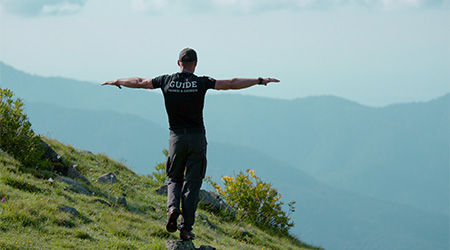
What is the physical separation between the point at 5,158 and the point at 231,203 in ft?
27.3

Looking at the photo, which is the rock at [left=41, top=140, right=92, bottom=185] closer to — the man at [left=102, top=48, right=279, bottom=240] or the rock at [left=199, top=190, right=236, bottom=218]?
the rock at [left=199, top=190, right=236, bottom=218]

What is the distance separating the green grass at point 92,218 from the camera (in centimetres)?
927

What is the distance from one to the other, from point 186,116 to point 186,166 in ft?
2.92

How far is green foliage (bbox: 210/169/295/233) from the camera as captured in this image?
19.1 metres

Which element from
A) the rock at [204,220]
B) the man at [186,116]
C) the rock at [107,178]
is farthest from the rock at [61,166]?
the man at [186,116]

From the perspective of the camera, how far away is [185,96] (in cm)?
879

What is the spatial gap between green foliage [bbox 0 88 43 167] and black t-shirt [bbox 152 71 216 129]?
6432mm

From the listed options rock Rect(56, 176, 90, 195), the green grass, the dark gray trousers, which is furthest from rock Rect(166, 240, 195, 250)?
rock Rect(56, 176, 90, 195)

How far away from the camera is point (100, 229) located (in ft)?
34.3

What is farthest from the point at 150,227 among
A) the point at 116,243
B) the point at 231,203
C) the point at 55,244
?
the point at 231,203

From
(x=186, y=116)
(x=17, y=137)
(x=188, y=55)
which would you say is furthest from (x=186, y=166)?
(x=17, y=137)

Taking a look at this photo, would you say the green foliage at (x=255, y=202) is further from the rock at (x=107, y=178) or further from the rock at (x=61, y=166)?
the rock at (x=61, y=166)

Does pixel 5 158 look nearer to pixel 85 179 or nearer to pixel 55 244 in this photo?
pixel 85 179

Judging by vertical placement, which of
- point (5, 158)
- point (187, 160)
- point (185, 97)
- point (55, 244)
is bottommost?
point (55, 244)
